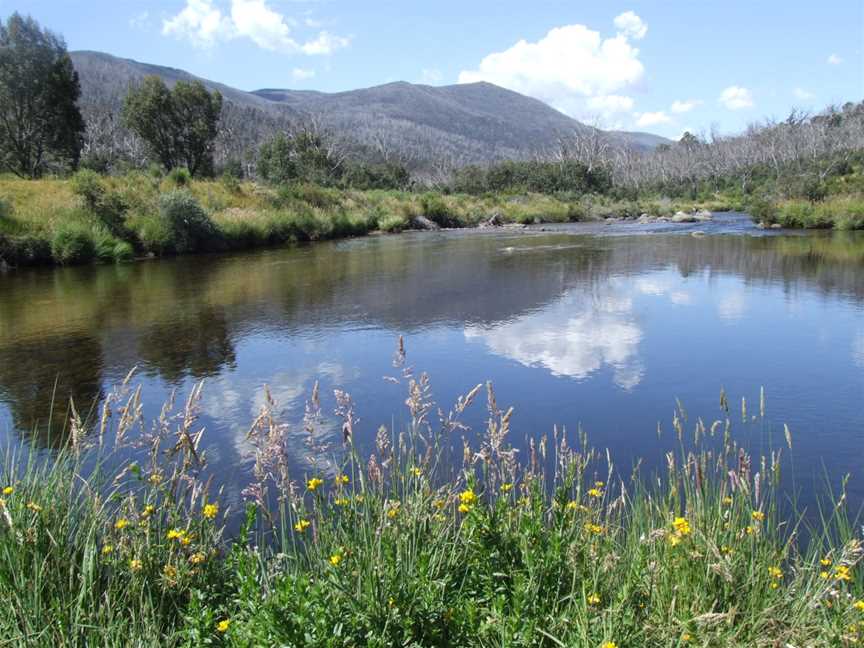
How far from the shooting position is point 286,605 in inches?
109

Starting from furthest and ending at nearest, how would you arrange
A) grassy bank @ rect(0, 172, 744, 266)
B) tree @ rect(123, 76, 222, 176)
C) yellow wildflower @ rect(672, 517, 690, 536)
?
1. tree @ rect(123, 76, 222, 176)
2. grassy bank @ rect(0, 172, 744, 266)
3. yellow wildflower @ rect(672, 517, 690, 536)

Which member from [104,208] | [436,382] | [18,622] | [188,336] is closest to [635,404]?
[436,382]

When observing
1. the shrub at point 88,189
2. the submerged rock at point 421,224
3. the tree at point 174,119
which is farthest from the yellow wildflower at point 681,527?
the tree at point 174,119

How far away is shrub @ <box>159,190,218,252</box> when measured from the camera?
27.8 meters

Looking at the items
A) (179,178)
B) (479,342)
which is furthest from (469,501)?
(179,178)

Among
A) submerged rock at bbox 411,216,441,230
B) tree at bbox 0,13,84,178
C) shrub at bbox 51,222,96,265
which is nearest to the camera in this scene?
shrub at bbox 51,222,96,265

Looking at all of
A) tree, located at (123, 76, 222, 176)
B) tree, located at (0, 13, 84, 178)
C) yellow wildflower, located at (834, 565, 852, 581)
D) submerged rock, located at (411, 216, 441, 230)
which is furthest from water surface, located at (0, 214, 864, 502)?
tree, located at (123, 76, 222, 176)

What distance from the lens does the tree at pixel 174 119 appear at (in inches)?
1962

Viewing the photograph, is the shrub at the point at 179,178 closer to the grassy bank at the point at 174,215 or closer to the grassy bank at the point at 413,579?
the grassy bank at the point at 174,215

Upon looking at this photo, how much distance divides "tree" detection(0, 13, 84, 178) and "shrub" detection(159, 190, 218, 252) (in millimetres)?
18168

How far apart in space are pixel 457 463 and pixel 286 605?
3.53 m

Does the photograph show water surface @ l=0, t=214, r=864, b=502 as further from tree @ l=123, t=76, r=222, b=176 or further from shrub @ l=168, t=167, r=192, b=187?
tree @ l=123, t=76, r=222, b=176

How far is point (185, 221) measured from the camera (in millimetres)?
28281

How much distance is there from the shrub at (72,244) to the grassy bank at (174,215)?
0.12 ft
